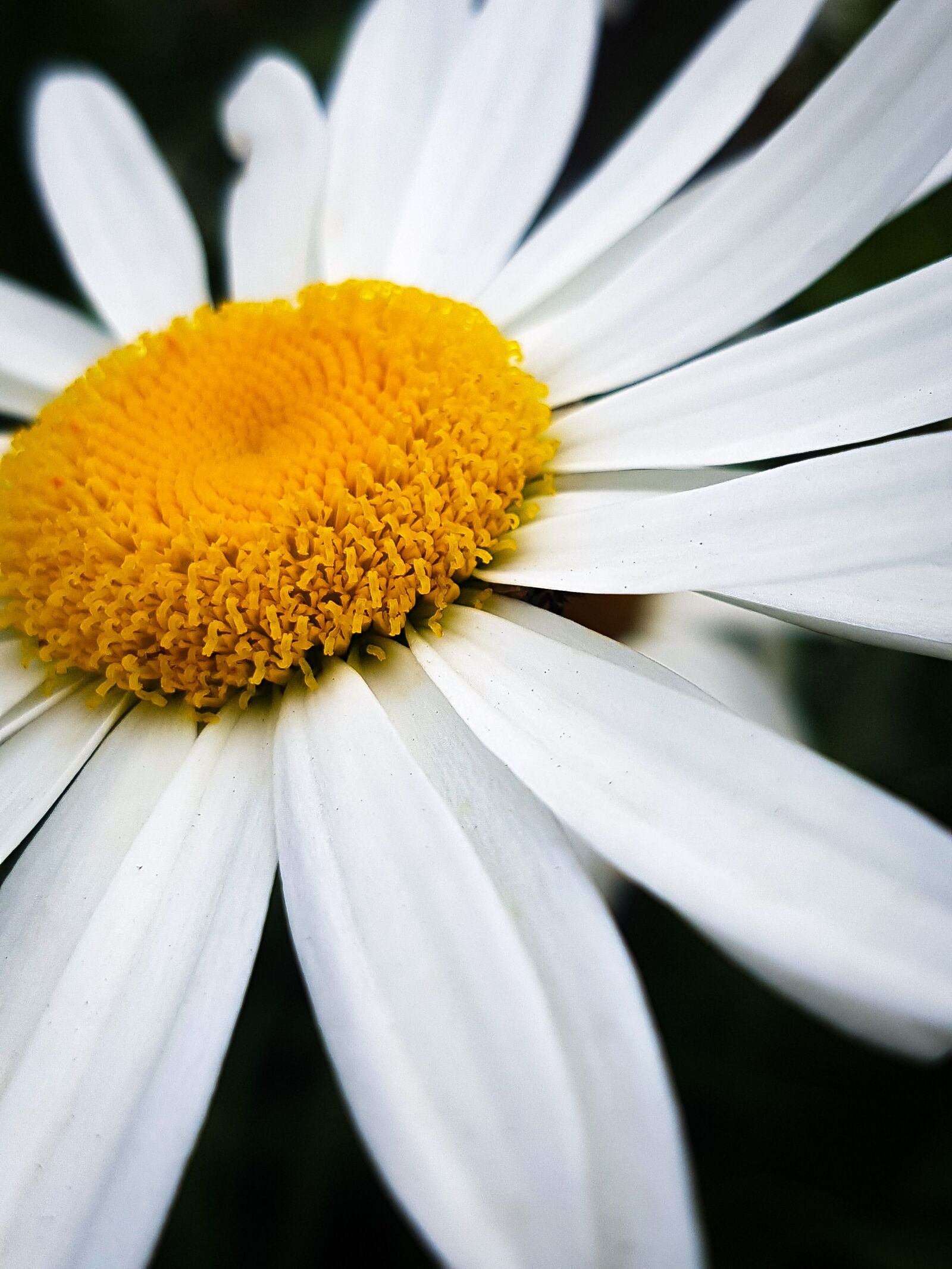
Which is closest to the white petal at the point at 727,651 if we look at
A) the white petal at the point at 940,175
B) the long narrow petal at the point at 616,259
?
the long narrow petal at the point at 616,259

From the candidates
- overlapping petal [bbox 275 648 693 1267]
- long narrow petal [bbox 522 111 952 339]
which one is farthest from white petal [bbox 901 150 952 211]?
overlapping petal [bbox 275 648 693 1267]

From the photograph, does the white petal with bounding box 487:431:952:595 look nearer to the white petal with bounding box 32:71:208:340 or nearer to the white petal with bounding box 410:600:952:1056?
the white petal with bounding box 410:600:952:1056

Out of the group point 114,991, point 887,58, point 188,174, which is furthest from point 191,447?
point 188,174

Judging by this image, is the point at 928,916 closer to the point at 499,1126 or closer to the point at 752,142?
the point at 499,1126

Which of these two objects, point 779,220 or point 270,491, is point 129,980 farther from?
point 779,220

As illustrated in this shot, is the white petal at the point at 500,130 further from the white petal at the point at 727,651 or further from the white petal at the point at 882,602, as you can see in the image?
the white petal at the point at 882,602

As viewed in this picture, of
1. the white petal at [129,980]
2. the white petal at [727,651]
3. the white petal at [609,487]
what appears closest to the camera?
the white petal at [129,980]
